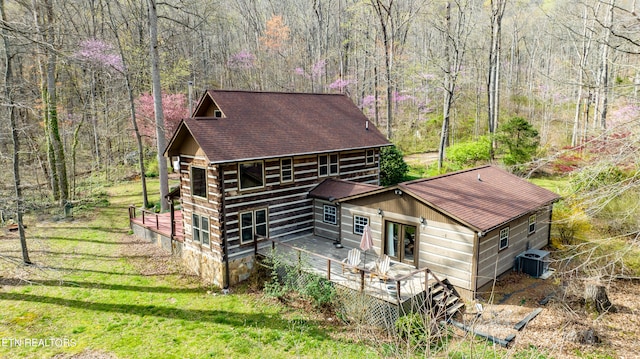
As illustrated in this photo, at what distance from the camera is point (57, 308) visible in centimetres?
1313

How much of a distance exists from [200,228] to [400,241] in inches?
305

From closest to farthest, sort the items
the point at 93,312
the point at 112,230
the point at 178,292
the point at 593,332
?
the point at 593,332 → the point at 93,312 → the point at 178,292 → the point at 112,230

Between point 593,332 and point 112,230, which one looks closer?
point 593,332

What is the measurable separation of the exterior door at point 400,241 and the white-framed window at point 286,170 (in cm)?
462

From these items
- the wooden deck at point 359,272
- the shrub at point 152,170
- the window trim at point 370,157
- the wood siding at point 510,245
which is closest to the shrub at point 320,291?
the wooden deck at point 359,272

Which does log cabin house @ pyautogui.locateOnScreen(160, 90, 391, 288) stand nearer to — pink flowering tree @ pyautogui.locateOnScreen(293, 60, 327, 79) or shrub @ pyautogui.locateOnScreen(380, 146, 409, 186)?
shrub @ pyautogui.locateOnScreen(380, 146, 409, 186)

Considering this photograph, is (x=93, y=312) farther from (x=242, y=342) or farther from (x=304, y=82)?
(x=304, y=82)

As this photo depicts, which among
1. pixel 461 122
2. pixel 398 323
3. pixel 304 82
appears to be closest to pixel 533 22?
pixel 461 122

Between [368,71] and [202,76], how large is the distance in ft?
62.7

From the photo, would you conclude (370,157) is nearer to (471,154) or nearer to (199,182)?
(199,182)

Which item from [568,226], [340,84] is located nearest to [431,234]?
[568,226]

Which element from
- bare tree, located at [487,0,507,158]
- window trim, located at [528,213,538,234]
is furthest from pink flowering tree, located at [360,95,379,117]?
window trim, located at [528,213,538,234]

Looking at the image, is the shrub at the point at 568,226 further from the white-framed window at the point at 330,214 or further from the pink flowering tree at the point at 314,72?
the pink flowering tree at the point at 314,72

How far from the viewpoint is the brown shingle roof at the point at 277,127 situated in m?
14.3
